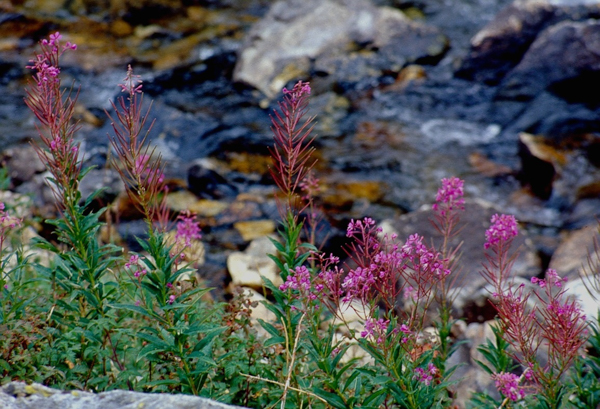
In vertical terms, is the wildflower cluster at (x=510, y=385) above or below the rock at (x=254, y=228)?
above

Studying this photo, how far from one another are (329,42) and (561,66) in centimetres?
437

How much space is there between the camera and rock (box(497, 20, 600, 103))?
30.1 feet

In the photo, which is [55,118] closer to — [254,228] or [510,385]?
[510,385]

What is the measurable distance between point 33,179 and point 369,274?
21.2 feet

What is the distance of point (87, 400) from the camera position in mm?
2141

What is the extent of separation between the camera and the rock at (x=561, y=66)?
30.1 feet

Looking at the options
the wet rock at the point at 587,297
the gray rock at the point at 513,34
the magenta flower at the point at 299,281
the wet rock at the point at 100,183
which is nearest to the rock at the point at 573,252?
the wet rock at the point at 587,297

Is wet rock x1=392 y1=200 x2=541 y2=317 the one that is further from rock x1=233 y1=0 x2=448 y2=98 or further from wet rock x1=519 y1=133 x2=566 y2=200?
rock x1=233 y1=0 x2=448 y2=98

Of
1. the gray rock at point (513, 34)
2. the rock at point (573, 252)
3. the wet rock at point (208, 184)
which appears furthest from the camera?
the gray rock at point (513, 34)

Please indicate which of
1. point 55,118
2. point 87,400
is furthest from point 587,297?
point 55,118

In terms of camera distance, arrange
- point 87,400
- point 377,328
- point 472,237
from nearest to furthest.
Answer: point 87,400, point 377,328, point 472,237

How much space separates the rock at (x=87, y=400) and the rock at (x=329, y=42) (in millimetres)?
8876

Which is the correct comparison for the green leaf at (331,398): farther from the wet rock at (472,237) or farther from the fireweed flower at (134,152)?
the wet rock at (472,237)

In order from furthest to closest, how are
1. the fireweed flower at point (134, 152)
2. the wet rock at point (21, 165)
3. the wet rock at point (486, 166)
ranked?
1. the wet rock at point (486, 166)
2. the wet rock at point (21, 165)
3. the fireweed flower at point (134, 152)
